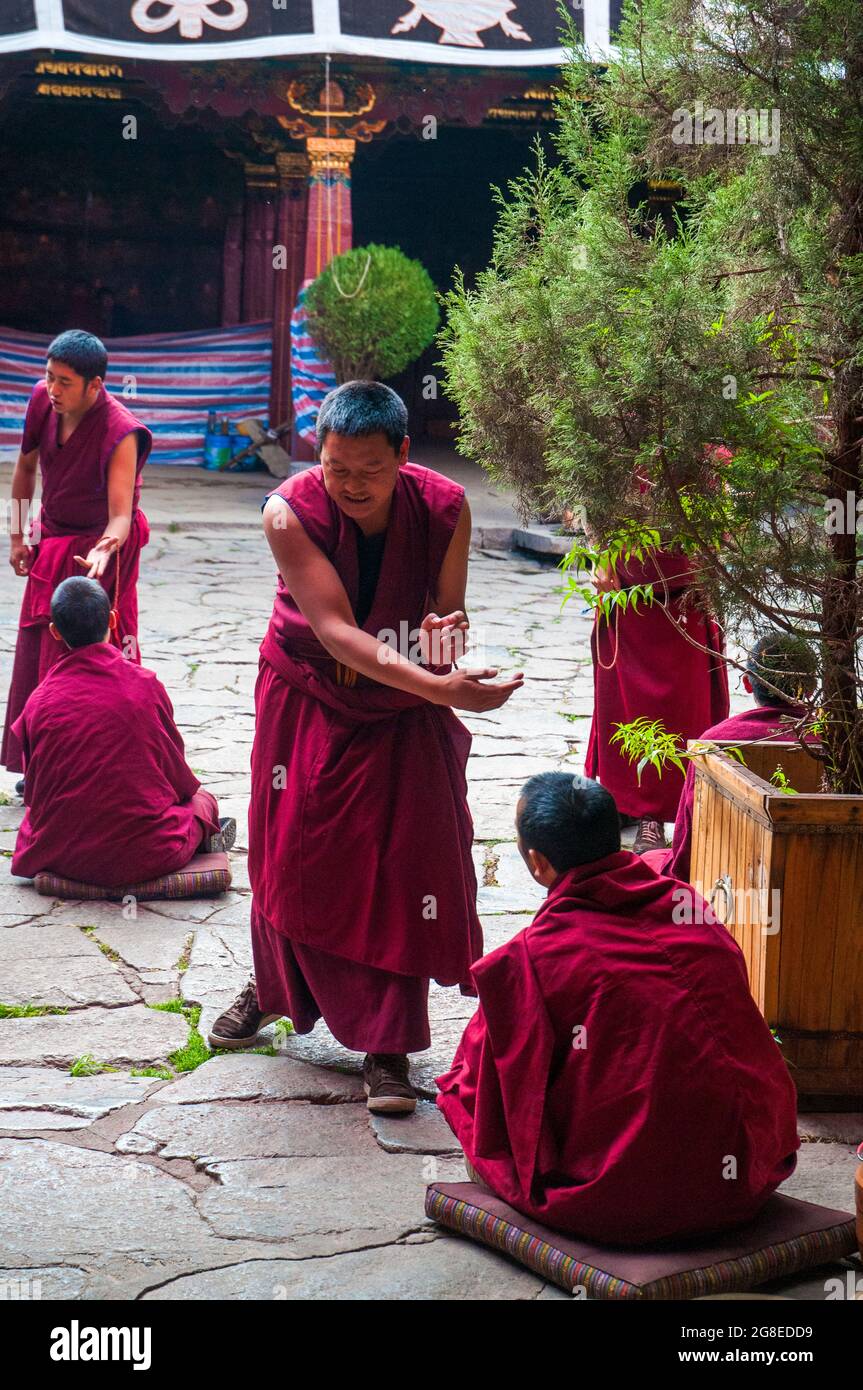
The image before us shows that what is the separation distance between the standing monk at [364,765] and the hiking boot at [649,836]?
168 centimetres

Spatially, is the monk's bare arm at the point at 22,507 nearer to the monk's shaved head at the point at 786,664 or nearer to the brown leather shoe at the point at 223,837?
the brown leather shoe at the point at 223,837

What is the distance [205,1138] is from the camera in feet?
10.7

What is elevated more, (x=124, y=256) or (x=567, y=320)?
(x=124, y=256)

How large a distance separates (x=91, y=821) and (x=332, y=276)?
29.0 feet

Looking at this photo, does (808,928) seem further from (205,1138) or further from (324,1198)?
(205,1138)

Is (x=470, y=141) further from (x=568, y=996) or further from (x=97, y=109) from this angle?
(x=568, y=996)

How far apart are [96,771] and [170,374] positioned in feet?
36.7

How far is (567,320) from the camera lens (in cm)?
327

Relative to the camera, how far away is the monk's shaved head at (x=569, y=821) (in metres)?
2.76

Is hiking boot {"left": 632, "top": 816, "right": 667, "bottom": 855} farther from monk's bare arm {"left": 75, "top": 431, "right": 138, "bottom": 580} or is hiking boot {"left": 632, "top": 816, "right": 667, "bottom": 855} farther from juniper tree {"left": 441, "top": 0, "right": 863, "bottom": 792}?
monk's bare arm {"left": 75, "top": 431, "right": 138, "bottom": 580}

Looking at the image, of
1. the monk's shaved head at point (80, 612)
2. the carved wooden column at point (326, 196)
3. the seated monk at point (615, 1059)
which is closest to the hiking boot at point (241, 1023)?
the seated monk at point (615, 1059)

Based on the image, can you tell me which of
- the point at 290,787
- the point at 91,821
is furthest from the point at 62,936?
the point at 290,787

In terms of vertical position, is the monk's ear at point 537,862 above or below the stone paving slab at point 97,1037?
above

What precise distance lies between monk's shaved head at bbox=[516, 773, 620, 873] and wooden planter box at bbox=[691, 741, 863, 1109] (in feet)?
2.10
